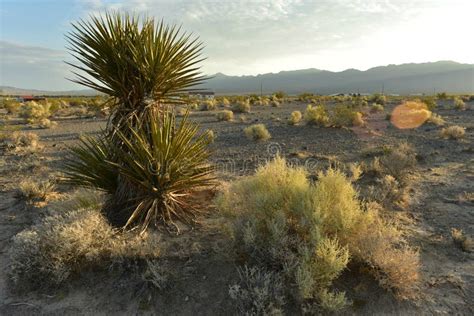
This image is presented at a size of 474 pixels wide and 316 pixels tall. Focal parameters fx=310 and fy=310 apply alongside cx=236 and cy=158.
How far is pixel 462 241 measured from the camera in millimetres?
4277

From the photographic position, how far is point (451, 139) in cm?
1191

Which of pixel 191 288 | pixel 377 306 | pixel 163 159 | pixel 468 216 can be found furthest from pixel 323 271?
pixel 468 216

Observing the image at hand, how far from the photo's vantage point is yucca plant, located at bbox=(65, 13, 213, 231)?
169 inches

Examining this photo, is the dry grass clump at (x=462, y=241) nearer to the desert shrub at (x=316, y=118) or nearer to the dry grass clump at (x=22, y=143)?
the desert shrub at (x=316, y=118)

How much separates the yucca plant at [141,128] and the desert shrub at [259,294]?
179 cm

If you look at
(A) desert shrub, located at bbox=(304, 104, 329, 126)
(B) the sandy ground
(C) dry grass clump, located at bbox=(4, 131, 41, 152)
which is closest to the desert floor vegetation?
(B) the sandy ground

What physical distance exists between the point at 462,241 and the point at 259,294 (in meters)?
3.16

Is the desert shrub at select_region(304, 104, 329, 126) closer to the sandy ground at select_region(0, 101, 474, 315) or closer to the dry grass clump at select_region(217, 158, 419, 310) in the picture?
the sandy ground at select_region(0, 101, 474, 315)

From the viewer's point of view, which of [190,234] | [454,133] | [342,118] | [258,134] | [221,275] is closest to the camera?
[221,275]

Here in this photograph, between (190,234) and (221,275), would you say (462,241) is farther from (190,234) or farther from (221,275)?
(190,234)

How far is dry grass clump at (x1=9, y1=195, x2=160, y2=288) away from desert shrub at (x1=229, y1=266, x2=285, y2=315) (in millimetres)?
1260

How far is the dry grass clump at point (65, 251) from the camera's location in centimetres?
367

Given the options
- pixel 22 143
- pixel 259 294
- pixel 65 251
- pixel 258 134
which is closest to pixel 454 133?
pixel 258 134

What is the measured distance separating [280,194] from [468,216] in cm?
370
